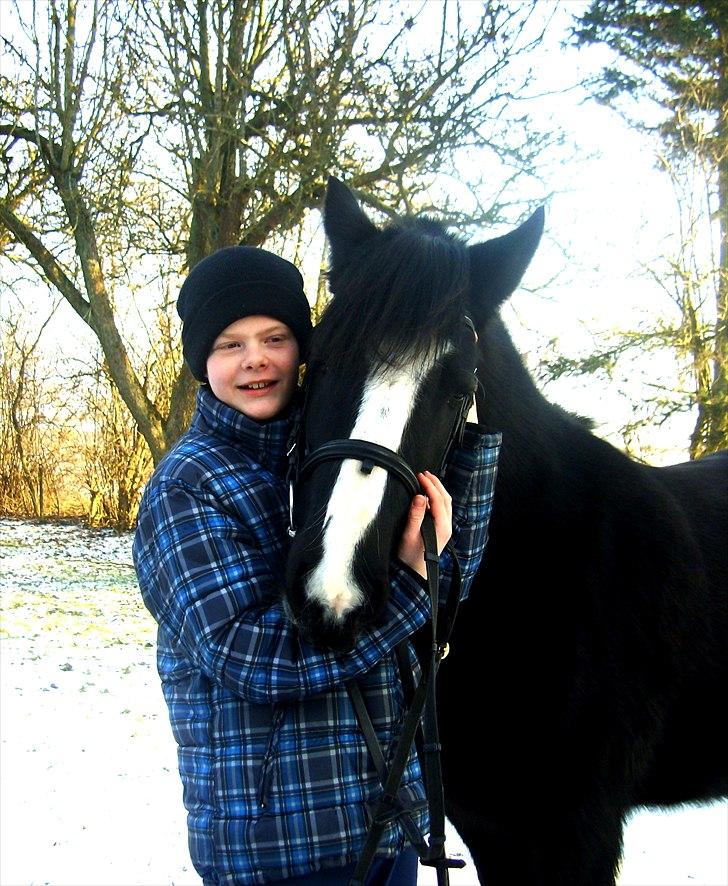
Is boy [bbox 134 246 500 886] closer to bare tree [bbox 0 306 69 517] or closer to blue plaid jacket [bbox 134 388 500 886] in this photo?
blue plaid jacket [bbox 134 388 500 886]

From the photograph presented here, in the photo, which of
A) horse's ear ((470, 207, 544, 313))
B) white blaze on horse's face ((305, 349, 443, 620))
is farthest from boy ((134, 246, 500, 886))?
horse's ear ((470, 207, 544, 313))

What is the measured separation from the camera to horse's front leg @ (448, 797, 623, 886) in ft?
6.63

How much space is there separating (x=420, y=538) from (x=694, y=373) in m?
9.23

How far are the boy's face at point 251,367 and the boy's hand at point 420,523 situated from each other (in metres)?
0.43

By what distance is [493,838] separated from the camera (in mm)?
2197

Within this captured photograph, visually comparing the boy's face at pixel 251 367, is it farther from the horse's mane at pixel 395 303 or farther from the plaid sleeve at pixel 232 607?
the plaid sleeve at pixel 232 607

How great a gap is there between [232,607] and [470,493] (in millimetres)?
632

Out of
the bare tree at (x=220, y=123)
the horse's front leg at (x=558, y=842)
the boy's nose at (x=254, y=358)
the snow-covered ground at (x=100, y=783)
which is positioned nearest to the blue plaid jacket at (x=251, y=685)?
the boy's nose at (x=254, y=358)

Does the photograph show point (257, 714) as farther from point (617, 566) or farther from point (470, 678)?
point (617, 566)

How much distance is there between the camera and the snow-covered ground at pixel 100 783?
3438 mm

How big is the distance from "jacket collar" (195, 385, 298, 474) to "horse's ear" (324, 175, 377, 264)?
0.54 metres

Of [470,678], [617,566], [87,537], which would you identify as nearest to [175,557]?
[470,678]

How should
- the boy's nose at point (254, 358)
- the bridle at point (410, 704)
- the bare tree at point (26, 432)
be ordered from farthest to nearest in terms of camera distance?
the bare tree at point (26, 432) < the boy's nose at point (254, 358) < the bridle at point (410, 704)

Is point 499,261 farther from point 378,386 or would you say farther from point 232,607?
point 232,607
